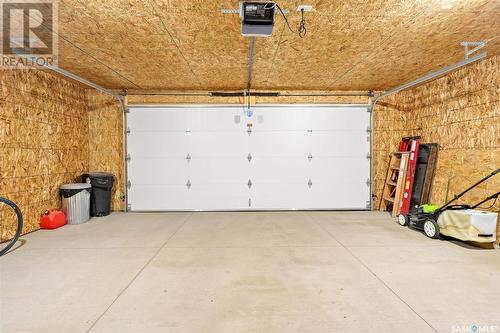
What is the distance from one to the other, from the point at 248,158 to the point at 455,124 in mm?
4395

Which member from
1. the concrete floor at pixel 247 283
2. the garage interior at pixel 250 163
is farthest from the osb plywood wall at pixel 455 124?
the concrete floor at pixel 247 283

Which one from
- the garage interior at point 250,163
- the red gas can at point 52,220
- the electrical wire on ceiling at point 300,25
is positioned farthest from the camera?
the red gas can at point 52,220

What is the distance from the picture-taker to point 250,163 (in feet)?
21.4

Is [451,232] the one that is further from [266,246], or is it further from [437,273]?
[266,246]

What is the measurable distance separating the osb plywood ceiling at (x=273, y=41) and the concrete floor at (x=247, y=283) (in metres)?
3.06

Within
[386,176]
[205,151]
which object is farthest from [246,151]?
[386,176]

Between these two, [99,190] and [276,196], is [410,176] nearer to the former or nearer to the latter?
[276,196]

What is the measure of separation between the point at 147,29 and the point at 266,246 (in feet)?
11.5

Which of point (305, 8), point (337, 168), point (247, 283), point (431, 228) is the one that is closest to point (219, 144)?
point (337, 168)

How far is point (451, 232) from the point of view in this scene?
12.8ft

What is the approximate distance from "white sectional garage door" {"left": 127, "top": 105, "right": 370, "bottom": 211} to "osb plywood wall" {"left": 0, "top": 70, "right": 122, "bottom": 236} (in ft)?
2.99

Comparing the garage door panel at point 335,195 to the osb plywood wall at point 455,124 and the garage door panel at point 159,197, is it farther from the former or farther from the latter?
the garage door panel at point 159,197

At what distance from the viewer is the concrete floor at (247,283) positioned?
2096 mm

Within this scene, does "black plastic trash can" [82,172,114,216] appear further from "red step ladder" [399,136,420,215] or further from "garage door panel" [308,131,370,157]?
"red step ladder" [399,136,420,215]
